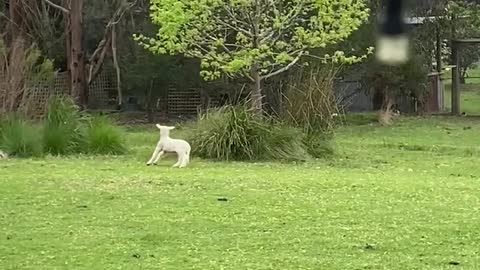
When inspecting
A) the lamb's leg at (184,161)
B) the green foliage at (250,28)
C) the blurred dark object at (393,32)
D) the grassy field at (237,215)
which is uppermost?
the green foliage at (250,28)

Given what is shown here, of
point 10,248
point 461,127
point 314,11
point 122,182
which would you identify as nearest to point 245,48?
point 314,11

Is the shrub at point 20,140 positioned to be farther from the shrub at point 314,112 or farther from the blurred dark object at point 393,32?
the blurred dark object at point 393,32

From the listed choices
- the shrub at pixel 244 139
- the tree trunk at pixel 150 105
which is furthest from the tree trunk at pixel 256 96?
the tree trunk at pixel 150 105

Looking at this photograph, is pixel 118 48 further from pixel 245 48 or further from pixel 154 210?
pixel 154 210

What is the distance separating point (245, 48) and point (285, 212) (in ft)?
25.2

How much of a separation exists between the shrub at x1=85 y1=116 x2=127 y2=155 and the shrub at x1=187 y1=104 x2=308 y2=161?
1.24m

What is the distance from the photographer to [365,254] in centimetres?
584

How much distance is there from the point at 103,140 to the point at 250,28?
3.21 m

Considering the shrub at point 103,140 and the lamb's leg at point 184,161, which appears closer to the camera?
the lamb's leg at point 184,161

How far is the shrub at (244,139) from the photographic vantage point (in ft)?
42.4

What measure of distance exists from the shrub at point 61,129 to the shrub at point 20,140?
0.16 m

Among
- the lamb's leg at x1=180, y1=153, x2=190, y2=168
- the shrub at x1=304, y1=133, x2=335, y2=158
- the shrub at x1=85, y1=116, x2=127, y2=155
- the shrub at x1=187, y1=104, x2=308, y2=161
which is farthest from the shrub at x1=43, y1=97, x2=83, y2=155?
the shrub at x1=304, y1=133, x2=335, y2=158

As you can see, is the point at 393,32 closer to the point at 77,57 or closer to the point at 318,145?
the point at 318,145

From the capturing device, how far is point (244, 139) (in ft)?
42.4
